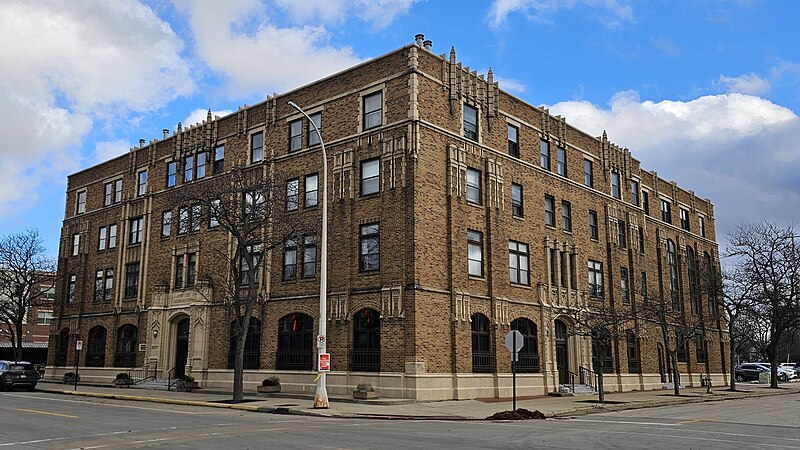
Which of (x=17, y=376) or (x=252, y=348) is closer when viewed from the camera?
(x=252, y=348)

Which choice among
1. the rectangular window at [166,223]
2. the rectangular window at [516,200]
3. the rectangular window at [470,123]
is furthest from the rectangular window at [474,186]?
the rectangular window at [166,223]

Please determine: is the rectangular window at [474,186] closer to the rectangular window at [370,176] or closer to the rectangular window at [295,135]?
the rectangular window at [370,176]

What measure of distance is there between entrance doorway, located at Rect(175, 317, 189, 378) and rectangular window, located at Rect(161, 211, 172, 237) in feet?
17.6

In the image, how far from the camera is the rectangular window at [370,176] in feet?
100

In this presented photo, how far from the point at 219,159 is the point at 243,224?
468 inches

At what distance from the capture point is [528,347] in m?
33.3

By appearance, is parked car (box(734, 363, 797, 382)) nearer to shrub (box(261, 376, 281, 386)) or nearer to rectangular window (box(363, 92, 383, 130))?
rectangular window (box(363, 92, 383, 130))

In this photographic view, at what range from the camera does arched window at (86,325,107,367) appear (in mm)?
43000

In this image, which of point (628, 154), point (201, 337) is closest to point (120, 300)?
point (201, 337)

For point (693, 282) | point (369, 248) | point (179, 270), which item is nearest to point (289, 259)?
point (369, 248)

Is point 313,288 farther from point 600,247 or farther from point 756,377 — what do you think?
point 756,377

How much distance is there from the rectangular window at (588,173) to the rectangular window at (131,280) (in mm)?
26267

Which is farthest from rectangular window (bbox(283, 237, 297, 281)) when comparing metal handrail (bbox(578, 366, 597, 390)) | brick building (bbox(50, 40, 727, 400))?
metal handrail (bbox(578, 366, 597, 390))

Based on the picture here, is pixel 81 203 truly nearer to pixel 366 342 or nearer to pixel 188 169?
pixel 188 169
